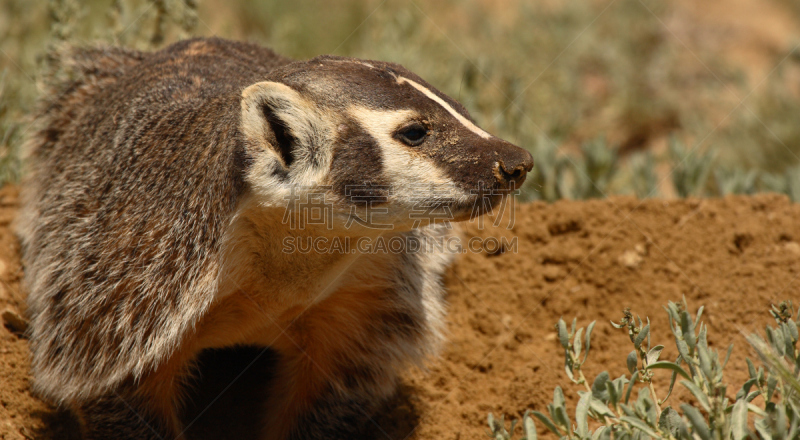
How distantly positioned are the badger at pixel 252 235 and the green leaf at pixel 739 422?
2.52 ft

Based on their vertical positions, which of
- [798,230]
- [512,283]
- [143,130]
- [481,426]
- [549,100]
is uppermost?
[549,100]

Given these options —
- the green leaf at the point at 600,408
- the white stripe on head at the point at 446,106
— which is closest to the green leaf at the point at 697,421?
the green leaf at the point at 600,408

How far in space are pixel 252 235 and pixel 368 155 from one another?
1.39 feet

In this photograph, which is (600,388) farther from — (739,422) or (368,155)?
(368,155)

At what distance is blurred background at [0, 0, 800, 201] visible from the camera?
3.92m

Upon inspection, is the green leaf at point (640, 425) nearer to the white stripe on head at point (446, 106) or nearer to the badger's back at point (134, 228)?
the white stripe on head at point (446, 106)

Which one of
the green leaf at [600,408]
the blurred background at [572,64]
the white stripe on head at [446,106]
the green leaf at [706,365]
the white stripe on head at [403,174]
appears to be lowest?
the green leaf at [600,408]

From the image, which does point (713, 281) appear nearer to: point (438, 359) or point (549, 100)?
point (438, 359)

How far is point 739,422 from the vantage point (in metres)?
1.59

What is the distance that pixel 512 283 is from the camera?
3057 millimetres

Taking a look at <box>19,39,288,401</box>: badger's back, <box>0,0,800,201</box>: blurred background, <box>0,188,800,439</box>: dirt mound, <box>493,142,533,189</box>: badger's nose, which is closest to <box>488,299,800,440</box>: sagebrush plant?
<box>493,142,533,189</box>: badger's nose

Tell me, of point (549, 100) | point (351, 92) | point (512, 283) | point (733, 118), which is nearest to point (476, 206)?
point (351, 92)

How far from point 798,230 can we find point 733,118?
3.06 meters

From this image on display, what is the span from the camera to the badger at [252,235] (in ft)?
6.56
